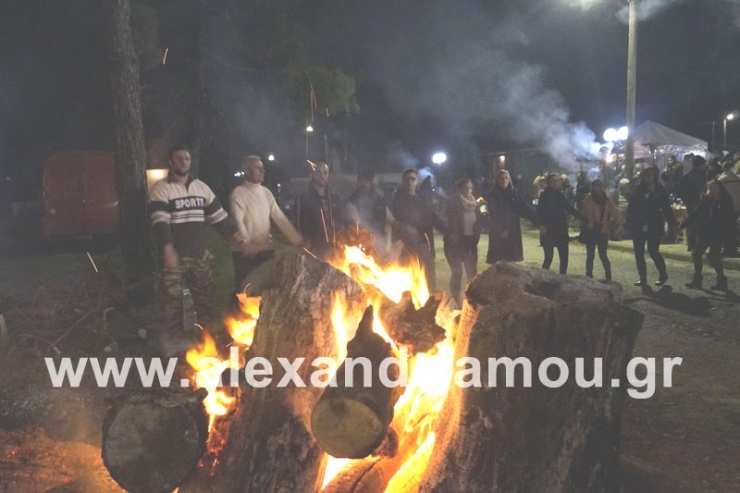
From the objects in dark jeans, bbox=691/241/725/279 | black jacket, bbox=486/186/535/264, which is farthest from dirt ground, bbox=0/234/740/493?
dark jeans, bbox=691/241/725/279

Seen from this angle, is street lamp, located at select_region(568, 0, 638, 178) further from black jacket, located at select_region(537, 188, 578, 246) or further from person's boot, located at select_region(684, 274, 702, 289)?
black jacket, located at select_region(537, 188, 578, 246)

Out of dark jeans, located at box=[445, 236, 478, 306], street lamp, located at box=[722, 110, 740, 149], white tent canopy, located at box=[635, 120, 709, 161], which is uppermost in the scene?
street lamp, located at box=[722, 110, 740, 149]

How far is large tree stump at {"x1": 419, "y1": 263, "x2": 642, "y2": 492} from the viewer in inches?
103

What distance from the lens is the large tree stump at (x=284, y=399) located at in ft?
9.70

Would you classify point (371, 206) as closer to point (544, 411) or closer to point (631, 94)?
point (544, 411)

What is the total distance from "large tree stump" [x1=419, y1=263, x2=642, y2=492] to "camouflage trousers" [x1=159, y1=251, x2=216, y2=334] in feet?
11.1

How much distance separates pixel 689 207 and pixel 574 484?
432 inches

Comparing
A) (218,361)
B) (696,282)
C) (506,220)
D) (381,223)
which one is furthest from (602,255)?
(218,361)

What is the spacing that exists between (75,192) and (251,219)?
11.7 metres

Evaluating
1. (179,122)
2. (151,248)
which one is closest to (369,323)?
(151,248)

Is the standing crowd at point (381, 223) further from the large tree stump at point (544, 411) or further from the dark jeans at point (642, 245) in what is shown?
the large tree stump at point (544, 411)

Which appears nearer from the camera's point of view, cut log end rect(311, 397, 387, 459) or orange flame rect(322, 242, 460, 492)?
cut log end rect(311, 397, 387, 459)

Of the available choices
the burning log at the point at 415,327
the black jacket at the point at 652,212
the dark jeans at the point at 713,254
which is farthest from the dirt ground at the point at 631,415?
the black jacket at the point at 652,212

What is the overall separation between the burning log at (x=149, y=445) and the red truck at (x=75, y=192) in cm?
1383
